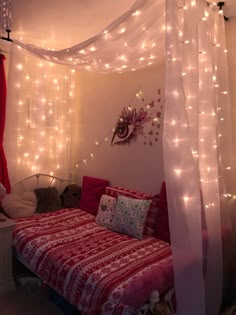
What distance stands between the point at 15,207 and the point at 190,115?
2.31 metres

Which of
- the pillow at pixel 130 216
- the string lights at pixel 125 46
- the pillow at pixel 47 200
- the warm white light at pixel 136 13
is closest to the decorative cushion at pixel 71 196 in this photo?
the pillow at pixel 47 200

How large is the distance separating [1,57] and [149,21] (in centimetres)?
196

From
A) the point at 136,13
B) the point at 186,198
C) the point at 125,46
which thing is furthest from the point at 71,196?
the point at 136,13

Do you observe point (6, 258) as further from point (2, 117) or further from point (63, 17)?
point (63, 17)

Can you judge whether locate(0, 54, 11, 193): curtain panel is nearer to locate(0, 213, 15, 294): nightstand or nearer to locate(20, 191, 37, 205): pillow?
locate(20, 191, 37, 205): pillow

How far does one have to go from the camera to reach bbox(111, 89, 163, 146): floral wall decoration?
278 cm

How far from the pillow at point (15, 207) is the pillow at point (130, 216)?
1093mm

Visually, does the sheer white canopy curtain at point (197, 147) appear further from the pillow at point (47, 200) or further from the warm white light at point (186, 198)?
the pillow at point (47, 200)

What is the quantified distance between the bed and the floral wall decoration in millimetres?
642

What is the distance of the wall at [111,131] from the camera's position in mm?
2837

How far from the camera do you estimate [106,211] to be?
114 inches

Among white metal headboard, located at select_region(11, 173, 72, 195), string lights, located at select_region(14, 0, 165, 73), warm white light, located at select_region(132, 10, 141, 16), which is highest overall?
warm white light, located at select_region(132, 10, 141, 16)

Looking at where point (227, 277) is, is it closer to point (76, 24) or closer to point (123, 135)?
point (123, 135)

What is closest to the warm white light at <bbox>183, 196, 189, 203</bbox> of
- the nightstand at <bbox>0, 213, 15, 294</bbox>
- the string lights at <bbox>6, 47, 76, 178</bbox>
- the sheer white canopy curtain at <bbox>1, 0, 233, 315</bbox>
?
the sheer white canopy curtain at <bbox>1, 0, 233, 315</bbox>
